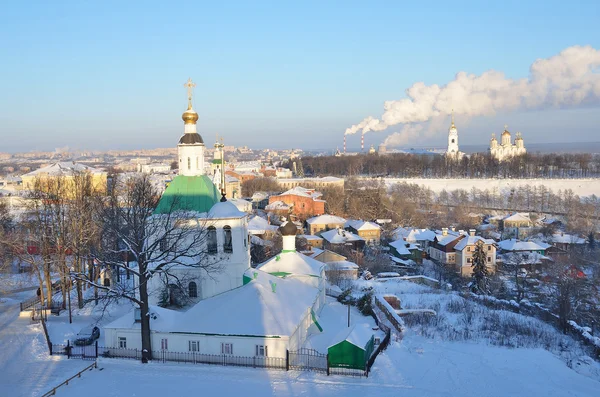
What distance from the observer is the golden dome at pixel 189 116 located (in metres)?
16.0

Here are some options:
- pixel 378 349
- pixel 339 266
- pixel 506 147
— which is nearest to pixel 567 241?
pixel 339 266

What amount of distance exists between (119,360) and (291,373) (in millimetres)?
3942

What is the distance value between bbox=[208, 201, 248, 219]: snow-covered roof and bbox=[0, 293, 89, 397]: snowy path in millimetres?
4903

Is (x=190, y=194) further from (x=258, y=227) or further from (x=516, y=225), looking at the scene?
(x=516, y=225)

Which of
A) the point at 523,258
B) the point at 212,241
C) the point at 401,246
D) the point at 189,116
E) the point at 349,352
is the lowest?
the point at 523,258

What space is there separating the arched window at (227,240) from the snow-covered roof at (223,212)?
1.27 feet

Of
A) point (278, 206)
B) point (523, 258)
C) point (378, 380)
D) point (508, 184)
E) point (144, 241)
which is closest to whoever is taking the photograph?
point (378, 380)

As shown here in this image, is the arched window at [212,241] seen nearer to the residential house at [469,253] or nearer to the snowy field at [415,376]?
the snowy field at [415,376]

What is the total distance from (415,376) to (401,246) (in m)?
25.4

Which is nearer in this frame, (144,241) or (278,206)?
(144,241)

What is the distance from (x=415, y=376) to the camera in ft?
38.8

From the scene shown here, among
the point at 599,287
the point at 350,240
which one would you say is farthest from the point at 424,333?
the point at 350,240

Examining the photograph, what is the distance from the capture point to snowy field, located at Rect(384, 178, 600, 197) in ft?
204

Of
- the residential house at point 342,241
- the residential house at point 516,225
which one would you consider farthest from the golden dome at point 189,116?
the residential house at point 516,225
